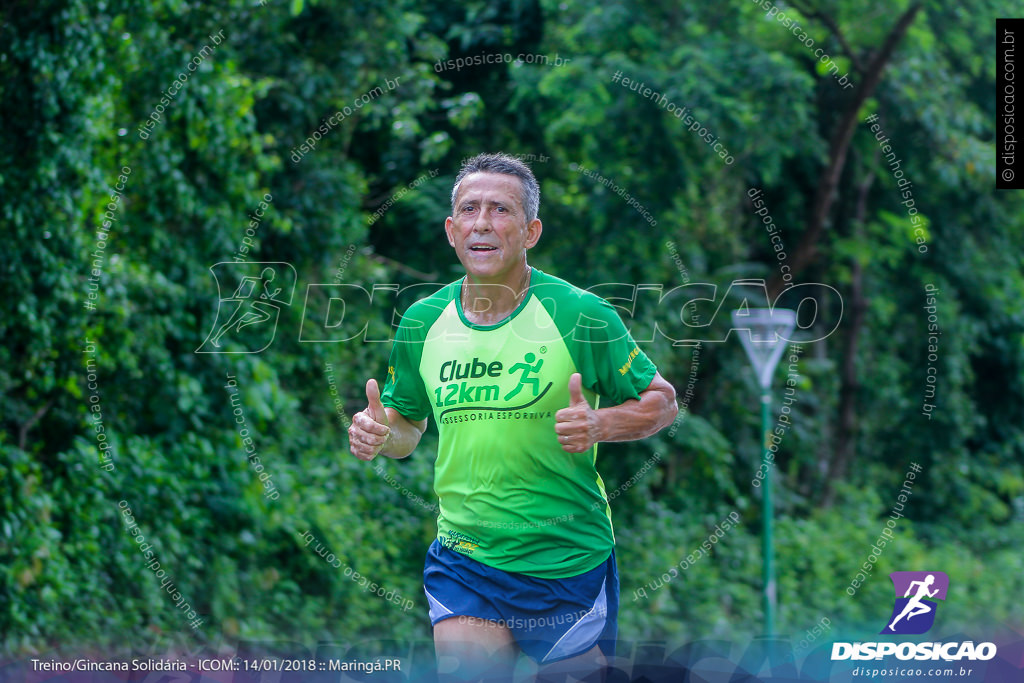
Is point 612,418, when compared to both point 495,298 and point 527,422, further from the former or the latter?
point 495,298

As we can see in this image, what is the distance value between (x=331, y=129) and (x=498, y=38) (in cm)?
172

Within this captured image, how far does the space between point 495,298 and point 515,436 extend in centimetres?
39

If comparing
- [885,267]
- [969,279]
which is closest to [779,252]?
[885,267]

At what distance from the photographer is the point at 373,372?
7.12 meters

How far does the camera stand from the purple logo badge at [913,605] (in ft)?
12.0

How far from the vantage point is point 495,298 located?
2691 millimetres

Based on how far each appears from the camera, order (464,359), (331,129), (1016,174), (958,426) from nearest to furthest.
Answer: (464,359) → (1016,174) → (331,129) → (958,426)

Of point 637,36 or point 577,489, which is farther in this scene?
point 637,36

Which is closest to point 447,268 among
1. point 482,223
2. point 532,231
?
point 532,231

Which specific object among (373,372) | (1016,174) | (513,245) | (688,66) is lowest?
(373,372)

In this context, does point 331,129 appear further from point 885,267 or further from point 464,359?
point 885,267

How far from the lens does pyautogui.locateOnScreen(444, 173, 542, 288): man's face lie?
102 inches

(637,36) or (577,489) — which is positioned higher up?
(637,36)

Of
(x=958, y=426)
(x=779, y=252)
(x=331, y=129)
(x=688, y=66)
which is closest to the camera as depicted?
(x=331, y=129)
